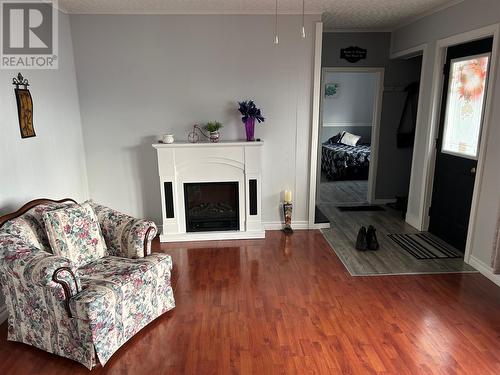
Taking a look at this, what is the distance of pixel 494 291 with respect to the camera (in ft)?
9.99

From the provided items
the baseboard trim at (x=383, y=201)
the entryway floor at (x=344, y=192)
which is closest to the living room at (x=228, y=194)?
the baseboard trim at (x=383, y=201)

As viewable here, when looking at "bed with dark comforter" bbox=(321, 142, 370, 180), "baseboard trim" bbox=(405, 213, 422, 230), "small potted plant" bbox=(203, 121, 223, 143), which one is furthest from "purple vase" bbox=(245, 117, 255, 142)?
"bed with dark comforter" bbox=(321, 142, 370, 180)

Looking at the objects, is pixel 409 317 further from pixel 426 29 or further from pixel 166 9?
pixel 166 9

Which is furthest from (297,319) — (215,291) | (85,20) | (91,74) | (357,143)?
(357,143)

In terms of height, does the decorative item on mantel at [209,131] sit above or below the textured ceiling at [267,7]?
below

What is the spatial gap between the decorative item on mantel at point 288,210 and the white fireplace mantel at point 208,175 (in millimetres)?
341

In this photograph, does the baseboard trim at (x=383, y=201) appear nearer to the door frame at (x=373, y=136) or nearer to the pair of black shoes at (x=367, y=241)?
the door frame at (x=373, y=136)

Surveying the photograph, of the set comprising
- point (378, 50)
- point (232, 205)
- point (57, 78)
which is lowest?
point (232, 205)

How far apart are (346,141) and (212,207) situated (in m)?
4.89

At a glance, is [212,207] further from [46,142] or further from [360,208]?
[360,208]

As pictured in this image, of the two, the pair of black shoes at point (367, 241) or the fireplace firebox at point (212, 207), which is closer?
the pair of black shoes at point (367, 241)

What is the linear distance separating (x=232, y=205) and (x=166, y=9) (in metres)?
2.32

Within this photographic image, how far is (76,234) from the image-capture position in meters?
2.60

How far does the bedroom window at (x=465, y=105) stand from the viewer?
348cm
